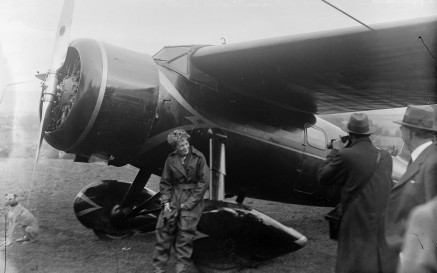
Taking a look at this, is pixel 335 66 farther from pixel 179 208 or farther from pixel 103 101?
pixel 103 101

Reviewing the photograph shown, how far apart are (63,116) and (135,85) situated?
929mm

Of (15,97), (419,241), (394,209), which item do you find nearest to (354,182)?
(394,209)

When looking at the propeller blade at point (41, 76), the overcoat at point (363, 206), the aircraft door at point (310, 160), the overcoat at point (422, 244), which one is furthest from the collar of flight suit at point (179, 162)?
the overcoat at point (422, 244)

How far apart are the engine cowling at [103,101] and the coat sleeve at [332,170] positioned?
232 centimetres

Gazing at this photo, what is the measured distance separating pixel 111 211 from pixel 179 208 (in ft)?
7.84

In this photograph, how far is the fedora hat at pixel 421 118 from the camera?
8.67 ft

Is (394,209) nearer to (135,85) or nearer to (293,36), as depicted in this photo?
(293,36)

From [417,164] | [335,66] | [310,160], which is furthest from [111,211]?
[417,164]

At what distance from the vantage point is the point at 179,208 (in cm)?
452

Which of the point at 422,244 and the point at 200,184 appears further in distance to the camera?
the point at 200,184

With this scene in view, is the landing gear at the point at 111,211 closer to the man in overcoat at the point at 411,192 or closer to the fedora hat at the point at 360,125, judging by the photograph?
the fedora hat at the point at 360,125

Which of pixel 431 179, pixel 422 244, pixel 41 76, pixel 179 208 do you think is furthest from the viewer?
pixel 41 76

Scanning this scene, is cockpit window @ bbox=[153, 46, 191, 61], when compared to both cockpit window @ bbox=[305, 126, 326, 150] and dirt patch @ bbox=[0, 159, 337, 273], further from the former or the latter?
cockpit window @ bbox=[305, 126, 326, 150]

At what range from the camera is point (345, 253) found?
11.1 feet
